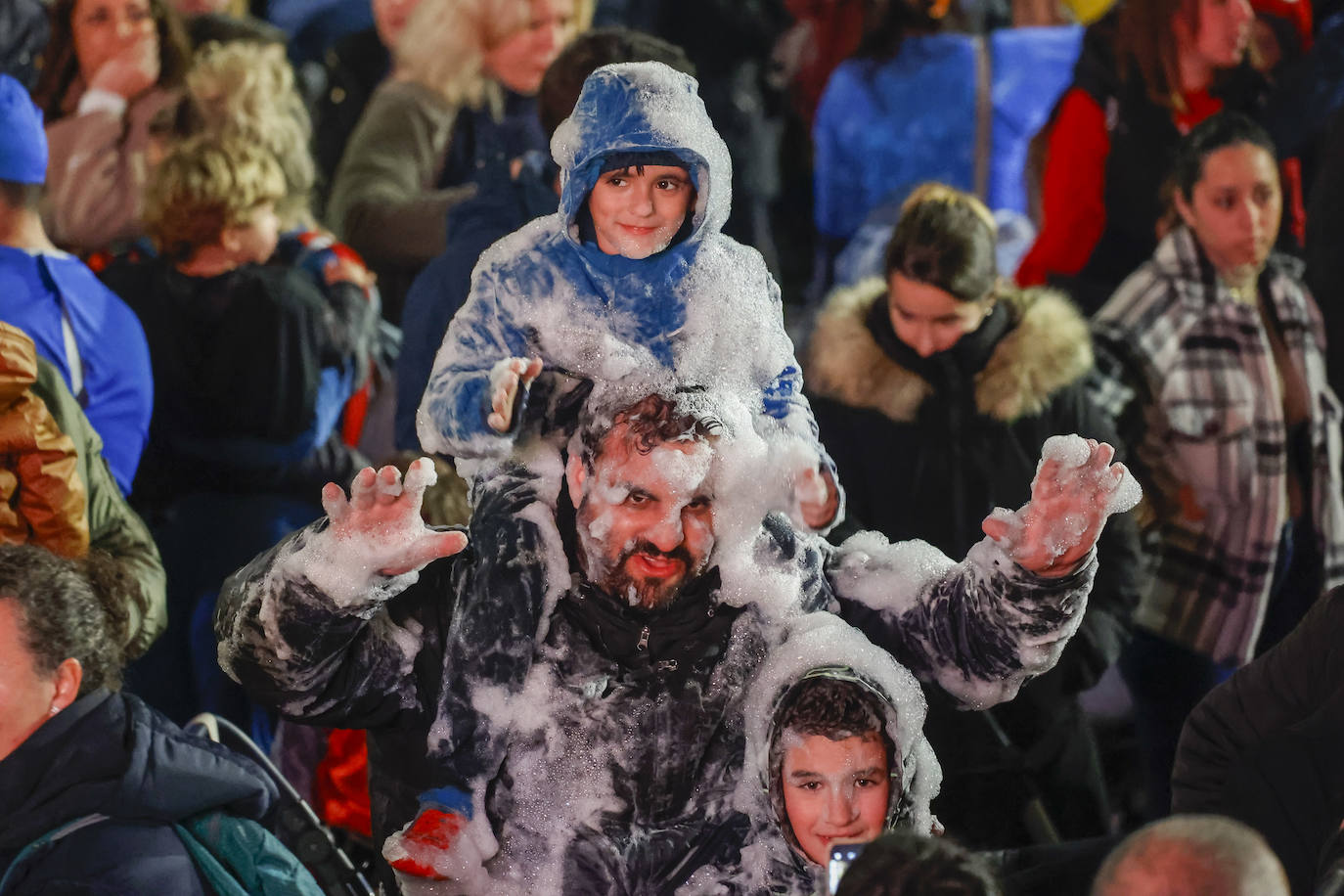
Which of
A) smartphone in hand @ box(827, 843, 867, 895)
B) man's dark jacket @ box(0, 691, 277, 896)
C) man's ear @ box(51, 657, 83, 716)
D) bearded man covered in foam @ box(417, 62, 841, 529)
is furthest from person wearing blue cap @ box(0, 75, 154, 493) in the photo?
smartphone in hand @ box(827, 843, 867, 895)

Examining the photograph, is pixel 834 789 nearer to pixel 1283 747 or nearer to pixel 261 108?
pixel 1283 747

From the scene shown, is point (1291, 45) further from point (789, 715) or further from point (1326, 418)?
point (789, 715)

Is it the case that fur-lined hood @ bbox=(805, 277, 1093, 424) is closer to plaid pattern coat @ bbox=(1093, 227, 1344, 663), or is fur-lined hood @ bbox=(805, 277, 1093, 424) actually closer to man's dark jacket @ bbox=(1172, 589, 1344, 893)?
plaid pattern coat @ bbox=(1093, 227, 1344, 663)

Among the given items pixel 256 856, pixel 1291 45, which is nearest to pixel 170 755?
pixel 256 856

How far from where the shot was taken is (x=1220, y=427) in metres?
4.96

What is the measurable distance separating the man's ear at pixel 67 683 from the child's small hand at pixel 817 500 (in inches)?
50.6

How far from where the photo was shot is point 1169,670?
4.85m

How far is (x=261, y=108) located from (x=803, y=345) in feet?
5.15

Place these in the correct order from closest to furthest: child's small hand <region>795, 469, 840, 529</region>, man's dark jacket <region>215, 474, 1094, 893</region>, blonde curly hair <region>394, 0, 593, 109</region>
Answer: child's small hand <region>795, 469, 840, 529</region> → man's dark jacket <region>215, 474, 1094, 893</region> → blonde curly hair <region>394, 0, 593, 109</region>

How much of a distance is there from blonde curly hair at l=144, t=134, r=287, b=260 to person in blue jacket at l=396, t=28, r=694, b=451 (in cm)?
56

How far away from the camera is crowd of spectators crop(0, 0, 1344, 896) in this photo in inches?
127

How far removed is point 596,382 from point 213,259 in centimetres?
179

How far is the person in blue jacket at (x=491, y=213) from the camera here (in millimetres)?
4254

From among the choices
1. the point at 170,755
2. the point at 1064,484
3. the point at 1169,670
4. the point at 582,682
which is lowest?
the point at 1169,670
